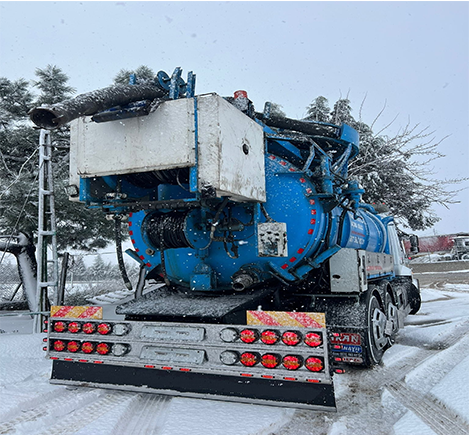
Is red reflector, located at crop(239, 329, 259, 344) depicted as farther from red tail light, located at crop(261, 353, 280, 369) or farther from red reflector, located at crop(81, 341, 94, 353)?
red reflector, located at crop(81, 341, 94, 353)

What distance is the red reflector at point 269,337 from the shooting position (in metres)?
3.54

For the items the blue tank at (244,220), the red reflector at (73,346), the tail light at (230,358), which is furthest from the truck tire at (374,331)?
the red reflector at (73,346)

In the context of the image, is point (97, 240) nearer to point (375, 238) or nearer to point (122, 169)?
point (375, 238)

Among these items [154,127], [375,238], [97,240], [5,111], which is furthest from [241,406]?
[5,111]

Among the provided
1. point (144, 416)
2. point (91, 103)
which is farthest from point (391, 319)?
point (91, 103)

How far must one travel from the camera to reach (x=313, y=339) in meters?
3.45

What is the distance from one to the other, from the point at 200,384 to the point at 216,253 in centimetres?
148

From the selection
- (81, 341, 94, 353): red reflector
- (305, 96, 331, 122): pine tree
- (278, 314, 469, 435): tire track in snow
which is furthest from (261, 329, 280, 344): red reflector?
(305, 96, 331, 122): pine tree

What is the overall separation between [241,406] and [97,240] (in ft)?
31.1

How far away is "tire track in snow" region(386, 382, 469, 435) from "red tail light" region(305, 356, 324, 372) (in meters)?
0.96

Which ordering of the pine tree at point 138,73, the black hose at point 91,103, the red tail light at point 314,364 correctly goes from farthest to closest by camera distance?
the pine tree at point 138,73
the red tail light at point 314,364
the black hose at point 91,103

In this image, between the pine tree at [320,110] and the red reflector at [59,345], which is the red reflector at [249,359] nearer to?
the red reflector at [59,345]

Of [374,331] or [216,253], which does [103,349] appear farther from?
[374,331]

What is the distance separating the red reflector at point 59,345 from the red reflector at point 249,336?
1.92 metres
